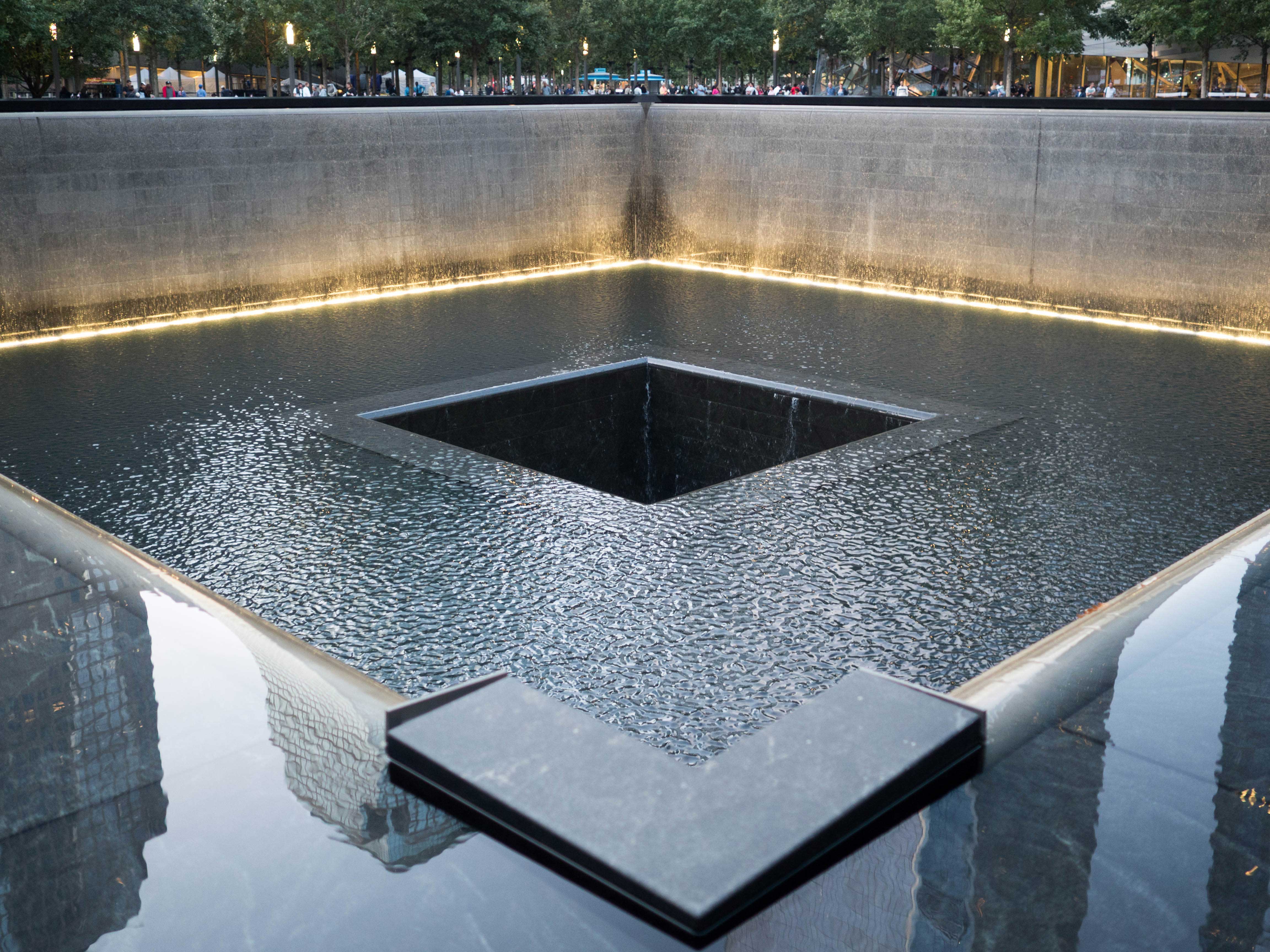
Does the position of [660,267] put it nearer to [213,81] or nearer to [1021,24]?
[1021,24]

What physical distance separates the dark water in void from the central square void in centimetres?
41

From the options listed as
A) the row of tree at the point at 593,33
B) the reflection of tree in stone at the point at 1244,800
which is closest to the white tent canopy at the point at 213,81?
the row of tree at the point at 593,33

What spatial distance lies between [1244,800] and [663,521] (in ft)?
9.59

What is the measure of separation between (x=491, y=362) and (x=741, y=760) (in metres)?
5.69

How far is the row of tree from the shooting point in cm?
3106

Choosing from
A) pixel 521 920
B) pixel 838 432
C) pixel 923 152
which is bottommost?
pixel 838 432

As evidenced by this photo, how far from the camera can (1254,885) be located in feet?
6.20

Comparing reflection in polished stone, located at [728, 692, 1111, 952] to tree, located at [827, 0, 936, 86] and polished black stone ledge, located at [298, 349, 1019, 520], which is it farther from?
tree, located at [827, 0, 936, 86]

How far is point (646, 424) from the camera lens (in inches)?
308

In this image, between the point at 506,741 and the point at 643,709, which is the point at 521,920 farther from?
the point at 643,709

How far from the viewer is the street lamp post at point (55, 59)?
92.4 feet

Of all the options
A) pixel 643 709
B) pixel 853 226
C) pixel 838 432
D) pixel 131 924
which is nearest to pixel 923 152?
pixel 853 226

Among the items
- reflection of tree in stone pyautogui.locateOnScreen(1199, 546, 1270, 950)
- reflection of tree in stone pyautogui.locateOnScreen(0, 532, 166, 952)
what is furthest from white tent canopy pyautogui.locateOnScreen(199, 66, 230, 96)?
reflection of tree in stone pyautogui.locateOnScreen(1199, 546, 1270, 950)

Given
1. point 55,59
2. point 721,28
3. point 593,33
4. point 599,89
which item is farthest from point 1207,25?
point 599,89
